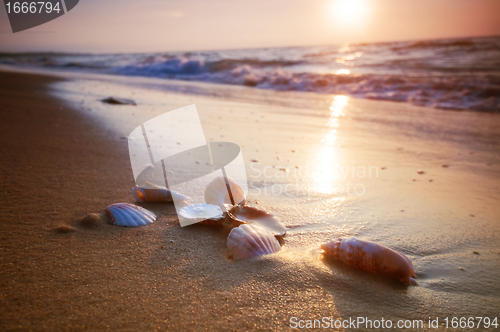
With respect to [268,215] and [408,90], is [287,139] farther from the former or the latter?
[408,90]

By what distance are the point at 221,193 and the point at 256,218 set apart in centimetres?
33

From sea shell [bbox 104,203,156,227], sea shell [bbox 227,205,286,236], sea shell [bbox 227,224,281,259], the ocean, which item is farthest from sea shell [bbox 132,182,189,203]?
the ocean

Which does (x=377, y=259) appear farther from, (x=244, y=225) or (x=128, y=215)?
(x=128, y=215)

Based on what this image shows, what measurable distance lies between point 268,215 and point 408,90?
8222mm

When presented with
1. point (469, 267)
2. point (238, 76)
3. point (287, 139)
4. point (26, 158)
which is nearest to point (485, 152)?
point (287, 139)

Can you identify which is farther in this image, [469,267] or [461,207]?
[461,207]

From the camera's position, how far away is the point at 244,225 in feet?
5.41

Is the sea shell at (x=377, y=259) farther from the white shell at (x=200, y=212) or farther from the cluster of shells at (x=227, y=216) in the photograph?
the white shell at (x=200, y=212)

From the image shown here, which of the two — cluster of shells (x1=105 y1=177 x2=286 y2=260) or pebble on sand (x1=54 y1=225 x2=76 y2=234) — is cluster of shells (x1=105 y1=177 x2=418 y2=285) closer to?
cluster of shells (x1=105 y1=177 x2=286 y2=260)

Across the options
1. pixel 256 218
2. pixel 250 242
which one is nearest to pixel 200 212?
pixel 256 218

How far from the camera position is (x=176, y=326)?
1.12 metres

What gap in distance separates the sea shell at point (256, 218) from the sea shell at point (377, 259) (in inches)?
15.1

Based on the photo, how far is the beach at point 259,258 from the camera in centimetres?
121

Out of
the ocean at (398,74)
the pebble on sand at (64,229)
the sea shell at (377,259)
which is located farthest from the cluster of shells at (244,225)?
the ocean at (398,74)
